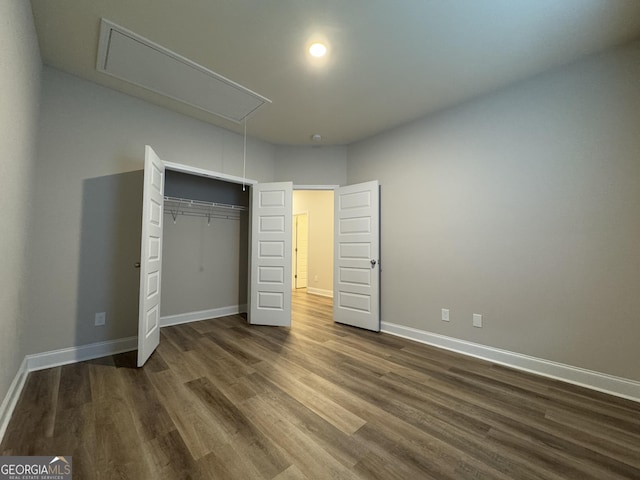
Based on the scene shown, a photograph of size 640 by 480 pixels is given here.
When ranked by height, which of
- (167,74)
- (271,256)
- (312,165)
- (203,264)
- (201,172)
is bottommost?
(203,264)

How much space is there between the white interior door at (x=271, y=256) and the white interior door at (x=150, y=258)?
128 centimetres

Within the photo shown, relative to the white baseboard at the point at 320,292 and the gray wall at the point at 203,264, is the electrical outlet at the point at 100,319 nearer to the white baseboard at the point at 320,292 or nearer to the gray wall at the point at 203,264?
the gray wall at the point at 203,264

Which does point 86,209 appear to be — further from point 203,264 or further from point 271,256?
point 271,256

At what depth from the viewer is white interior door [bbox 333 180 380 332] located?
12.0ft

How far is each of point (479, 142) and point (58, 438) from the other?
4.16 m

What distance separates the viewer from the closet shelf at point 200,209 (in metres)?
3.75

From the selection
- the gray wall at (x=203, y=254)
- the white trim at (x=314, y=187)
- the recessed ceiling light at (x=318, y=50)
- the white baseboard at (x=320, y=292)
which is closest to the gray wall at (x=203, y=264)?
the gray wall at (x=203, y=254)

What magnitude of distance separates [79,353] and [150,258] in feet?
3.80

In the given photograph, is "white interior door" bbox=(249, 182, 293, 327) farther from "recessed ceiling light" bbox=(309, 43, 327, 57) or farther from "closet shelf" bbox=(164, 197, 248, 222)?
"recessed ceiling light" bbox=(309, 43, 327, 57)

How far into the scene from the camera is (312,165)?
4.28 meters

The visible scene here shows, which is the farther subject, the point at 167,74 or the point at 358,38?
the point at 167,74

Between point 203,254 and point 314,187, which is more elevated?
point 314,187

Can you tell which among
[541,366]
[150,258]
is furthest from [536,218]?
[150,258]

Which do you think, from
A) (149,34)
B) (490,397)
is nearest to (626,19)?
(490,397)
